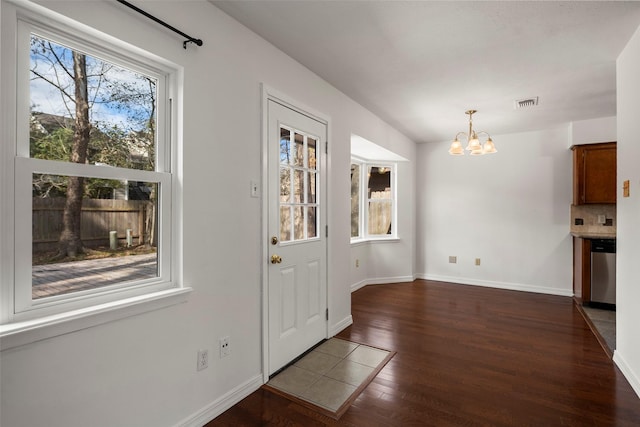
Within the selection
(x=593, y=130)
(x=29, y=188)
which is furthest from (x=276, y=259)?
(x=593, y=130)

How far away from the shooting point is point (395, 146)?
4938mm

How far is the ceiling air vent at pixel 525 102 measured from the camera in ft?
11.8

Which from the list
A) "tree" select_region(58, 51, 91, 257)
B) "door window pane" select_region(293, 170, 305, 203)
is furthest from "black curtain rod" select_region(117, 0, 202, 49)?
"door window pane" select_region(293, 170, 305, 203)

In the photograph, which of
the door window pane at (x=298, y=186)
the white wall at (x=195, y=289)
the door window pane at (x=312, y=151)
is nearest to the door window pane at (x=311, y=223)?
the door window pane at (x=298, y=186)

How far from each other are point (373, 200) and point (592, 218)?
3.16m

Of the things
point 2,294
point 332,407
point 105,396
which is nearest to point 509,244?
point 332,407

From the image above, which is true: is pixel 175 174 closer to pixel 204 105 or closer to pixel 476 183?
pixel 204 105

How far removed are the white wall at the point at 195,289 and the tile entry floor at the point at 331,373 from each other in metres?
0.31

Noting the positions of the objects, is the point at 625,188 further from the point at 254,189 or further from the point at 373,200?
the point at 373,200

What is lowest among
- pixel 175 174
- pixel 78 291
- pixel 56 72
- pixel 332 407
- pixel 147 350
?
pixel 332 407

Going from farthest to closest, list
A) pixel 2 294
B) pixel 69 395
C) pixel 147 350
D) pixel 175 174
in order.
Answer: pixel 175 174 → pixel 147 350 → pixel 69 395 → pixel 2 294

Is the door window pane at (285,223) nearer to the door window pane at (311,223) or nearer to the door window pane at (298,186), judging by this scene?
the door window pane at (298,186)

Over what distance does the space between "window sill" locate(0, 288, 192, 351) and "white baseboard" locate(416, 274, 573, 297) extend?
4930mm

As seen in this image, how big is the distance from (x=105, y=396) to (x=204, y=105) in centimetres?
161
